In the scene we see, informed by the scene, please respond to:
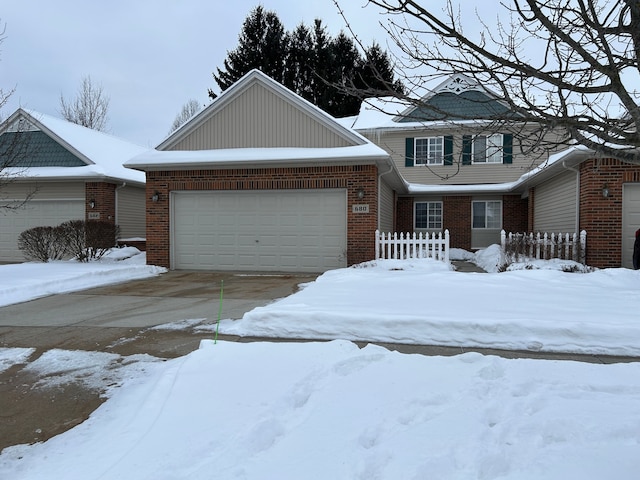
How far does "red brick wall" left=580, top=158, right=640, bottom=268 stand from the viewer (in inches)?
430

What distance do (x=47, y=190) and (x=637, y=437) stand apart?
18.7 m

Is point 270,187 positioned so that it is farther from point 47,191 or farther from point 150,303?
point 47,191

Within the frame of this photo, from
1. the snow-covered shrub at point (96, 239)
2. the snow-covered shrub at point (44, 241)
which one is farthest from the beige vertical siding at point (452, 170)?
the snow-covered shrub at point (44, 241)

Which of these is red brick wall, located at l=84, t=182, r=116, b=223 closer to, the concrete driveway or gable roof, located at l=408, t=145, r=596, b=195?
the concrete driveway

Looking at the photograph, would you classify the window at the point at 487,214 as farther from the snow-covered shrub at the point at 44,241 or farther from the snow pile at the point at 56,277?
the snow-covered shrub at the point at 44,241

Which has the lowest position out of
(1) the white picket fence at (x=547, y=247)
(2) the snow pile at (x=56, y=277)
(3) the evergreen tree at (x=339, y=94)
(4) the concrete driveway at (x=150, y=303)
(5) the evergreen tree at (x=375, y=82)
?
(4) the concrete driveway at (x=150, y=303)

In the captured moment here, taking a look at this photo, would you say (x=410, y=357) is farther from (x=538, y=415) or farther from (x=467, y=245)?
(x=467, y=245)

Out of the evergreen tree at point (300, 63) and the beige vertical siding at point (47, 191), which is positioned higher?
the evergreen tree at point (300, 63)

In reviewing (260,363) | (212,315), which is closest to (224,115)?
(212,315)

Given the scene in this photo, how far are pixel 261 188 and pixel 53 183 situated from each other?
29.9 feet

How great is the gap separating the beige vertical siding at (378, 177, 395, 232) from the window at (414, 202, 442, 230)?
2249 mm

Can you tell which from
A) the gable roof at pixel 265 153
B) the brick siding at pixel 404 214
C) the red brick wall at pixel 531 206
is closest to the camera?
the gable roof at pixel 265 153

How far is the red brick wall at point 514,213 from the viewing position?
62.1 feet

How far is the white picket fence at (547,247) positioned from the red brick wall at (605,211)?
0.65ft
